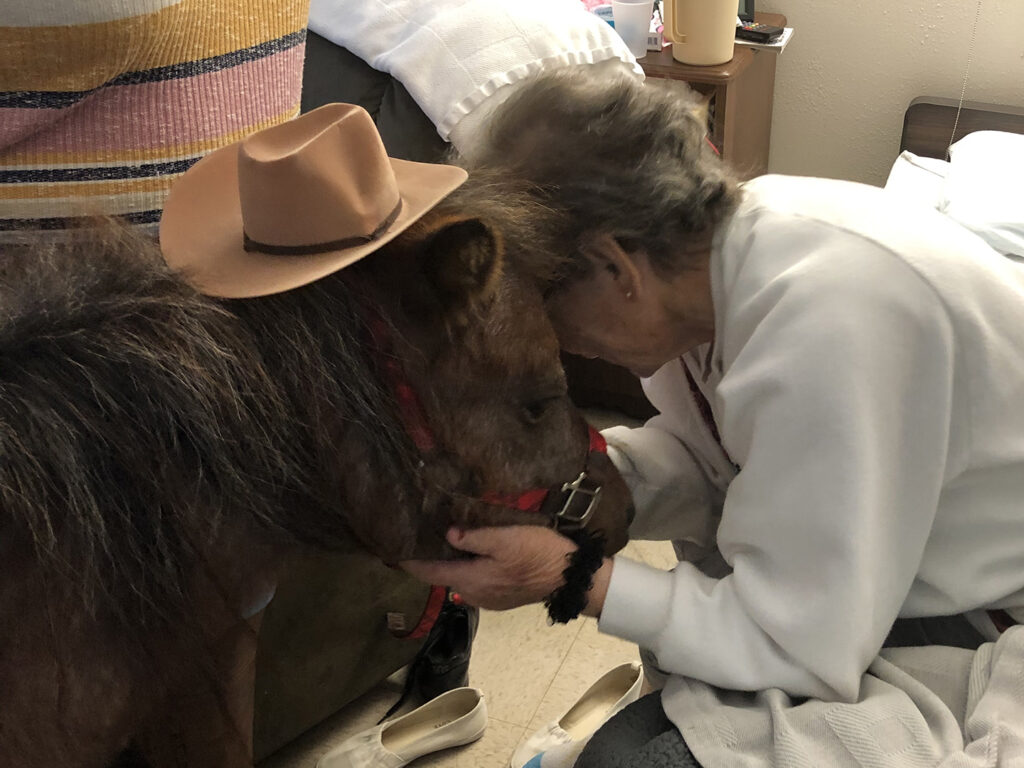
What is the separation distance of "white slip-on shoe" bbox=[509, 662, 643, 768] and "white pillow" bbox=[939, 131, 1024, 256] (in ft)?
3.33

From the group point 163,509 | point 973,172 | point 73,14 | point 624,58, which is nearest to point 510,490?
point 163,509

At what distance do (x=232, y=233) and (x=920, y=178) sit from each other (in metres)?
1.74

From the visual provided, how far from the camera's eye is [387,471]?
82 centimetres

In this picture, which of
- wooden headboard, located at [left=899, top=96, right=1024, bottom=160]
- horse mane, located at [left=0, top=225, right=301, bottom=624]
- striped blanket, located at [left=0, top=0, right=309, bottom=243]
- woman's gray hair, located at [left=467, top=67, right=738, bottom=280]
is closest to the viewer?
horse mane, located at [left=0, top=225, right=301, bottom=624]

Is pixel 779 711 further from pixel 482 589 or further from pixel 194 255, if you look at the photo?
pixel 194 255

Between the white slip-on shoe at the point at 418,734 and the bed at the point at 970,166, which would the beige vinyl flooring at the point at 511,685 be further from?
the bed at the point at 970,166

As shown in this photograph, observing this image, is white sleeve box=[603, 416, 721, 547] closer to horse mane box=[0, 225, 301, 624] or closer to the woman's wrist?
the woman's wrist

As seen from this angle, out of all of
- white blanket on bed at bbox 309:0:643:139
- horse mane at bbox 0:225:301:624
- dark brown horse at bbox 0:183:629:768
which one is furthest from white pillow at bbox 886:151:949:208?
horse mane at bbox 0:225:301:624

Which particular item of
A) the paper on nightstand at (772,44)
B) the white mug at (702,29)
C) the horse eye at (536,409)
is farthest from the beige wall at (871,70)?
the horse eye at (536,409)

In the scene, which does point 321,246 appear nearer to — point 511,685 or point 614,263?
point 614,263

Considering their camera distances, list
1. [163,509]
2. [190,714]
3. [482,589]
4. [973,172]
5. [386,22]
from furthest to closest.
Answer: [973,172], [386,22], [482,589], [190,714], [163,509]

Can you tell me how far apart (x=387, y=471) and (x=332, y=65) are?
86 centimetres

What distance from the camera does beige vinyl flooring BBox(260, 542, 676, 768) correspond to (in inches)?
57.9

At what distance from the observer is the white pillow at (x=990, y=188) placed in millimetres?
1748
